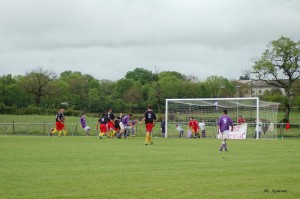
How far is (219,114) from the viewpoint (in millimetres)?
45531

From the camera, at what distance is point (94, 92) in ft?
351

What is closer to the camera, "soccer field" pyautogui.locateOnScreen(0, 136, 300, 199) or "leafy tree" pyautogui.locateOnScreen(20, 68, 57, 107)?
"soccer field" pyautogui.locateOnScreen(0, 136, 300, 199)

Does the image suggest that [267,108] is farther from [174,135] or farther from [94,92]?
[94,92]

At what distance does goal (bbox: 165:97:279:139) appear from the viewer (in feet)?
139

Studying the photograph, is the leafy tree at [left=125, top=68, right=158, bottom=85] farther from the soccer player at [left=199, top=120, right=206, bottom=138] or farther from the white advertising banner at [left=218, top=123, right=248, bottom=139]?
the white advertising banner at [left=218, top=123, right=248, bottom=139]

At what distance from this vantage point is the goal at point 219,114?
42312 millimetres

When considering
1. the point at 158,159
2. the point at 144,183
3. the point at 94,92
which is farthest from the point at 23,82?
the point at 144,183

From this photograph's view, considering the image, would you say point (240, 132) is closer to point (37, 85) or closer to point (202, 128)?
point (202, 128)

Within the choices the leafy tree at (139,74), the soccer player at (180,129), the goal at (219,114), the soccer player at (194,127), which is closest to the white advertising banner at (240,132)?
the goal at (219,114)

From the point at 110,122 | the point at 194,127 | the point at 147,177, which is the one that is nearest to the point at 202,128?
the point at 194,127

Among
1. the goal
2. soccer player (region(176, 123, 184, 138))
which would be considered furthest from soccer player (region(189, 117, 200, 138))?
soccer player (region(176, 123, 184, 138))

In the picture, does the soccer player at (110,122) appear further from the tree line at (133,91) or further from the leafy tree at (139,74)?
the leafy tree at (139,74)

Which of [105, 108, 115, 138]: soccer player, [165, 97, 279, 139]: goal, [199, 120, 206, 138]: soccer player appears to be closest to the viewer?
[105, 108, 115, 138]: soccer player

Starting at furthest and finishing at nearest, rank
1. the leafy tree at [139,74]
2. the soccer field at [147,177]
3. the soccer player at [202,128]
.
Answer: the leafy tree at [139,74]
the soccer player at [202,128]
the soccer field at [147,177]
